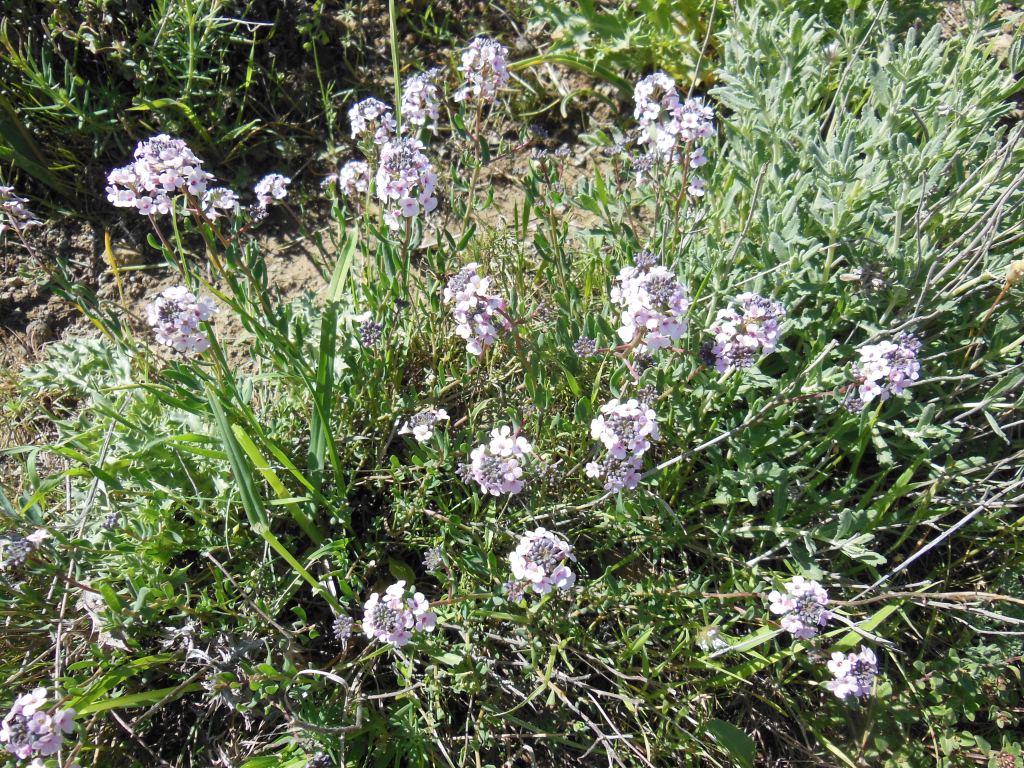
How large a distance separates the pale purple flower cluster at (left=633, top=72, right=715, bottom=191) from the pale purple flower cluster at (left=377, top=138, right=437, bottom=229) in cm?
82

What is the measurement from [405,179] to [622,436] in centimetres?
108

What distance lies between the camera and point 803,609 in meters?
2.20

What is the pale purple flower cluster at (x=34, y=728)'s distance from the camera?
190 cm

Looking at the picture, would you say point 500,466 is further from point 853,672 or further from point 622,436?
point 853,672

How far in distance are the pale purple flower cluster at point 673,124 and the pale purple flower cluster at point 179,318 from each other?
5.31 feet

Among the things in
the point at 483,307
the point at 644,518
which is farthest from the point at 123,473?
the point at 644,518

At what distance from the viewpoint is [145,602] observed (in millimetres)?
2334

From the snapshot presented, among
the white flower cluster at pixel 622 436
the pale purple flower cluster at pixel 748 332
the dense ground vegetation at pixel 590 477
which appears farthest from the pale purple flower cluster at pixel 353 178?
the pale purple flower cluster at pixel 748 332

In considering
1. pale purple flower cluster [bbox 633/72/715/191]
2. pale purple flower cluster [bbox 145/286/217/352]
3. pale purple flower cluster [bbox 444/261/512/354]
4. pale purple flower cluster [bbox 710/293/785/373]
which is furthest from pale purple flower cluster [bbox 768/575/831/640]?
pale purple flower cluster [bbox 145/286/217/352]

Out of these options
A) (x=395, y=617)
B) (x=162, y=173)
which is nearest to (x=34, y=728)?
(x=395, y=617)

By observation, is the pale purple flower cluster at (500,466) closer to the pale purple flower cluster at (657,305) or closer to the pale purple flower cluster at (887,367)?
the pale purple flower cluster at (657,305)

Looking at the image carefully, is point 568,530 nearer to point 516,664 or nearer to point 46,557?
point 516,664

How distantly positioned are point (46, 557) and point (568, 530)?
1708 millimetres

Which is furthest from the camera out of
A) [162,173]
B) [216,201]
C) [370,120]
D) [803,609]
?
[370,120]
